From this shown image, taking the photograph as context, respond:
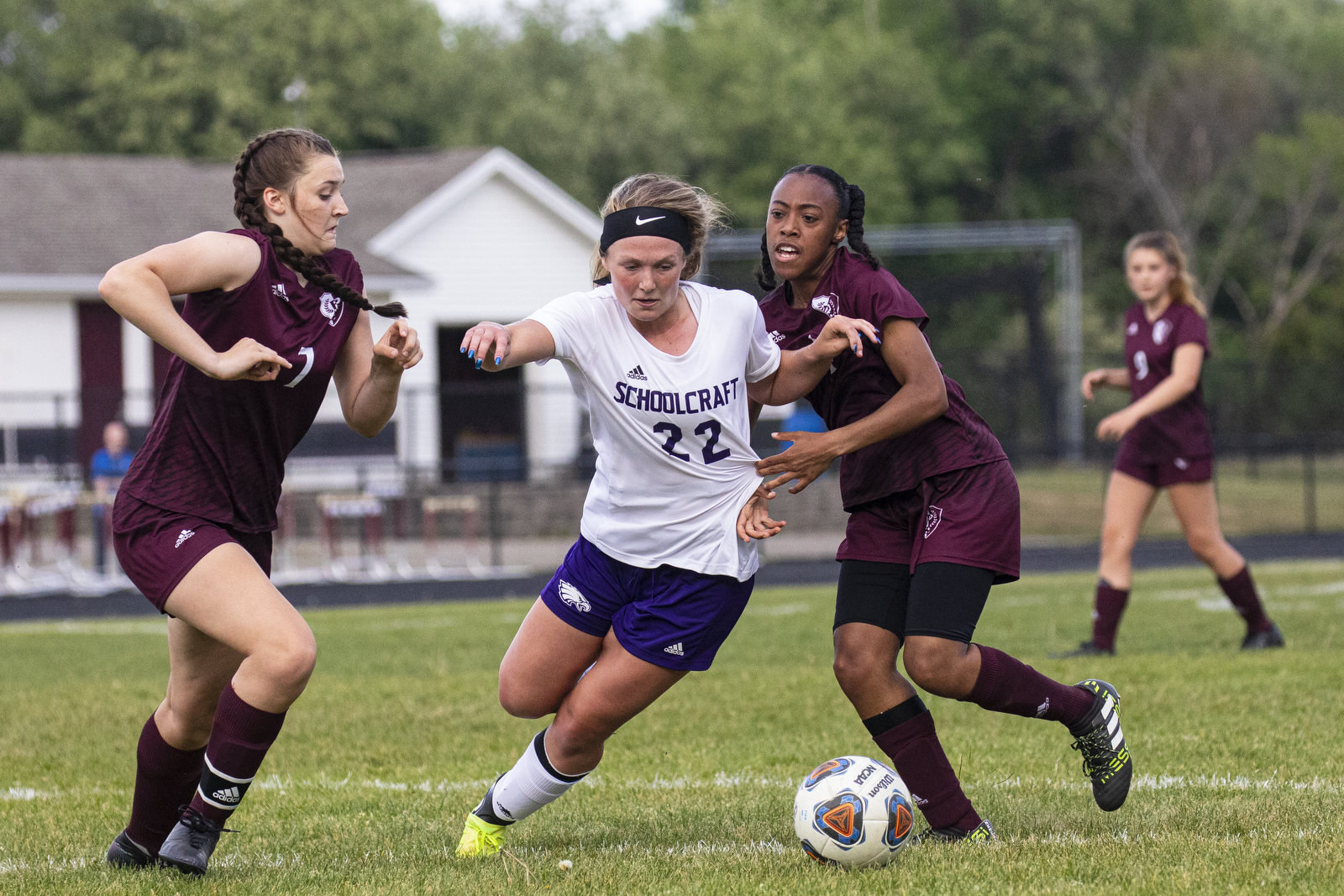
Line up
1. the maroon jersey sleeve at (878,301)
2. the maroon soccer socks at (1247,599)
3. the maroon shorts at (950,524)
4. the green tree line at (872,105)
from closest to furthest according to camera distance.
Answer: the maroon jersey sleeve at (878,301) → the maroon shorts at (950,524) → the maroon soccer socks at (1247,599) → the green tree line at (872,105)

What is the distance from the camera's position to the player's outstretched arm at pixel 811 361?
419cm

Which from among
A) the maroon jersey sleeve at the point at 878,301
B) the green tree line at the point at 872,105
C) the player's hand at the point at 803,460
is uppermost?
the green tree line at the point at 872,105

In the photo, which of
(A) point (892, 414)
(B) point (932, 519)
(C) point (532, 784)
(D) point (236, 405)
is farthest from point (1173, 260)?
(D) point (236, 405)

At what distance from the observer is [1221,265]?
4784cm

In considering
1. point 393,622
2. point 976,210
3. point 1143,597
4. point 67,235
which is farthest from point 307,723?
point 976,210

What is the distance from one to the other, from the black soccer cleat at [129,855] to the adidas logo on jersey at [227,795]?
1.43 feet

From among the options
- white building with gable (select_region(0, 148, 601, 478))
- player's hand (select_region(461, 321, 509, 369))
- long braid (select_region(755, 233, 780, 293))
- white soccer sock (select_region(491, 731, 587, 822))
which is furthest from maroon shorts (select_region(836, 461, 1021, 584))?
white building with gable (select_region(0, 148, 601, 478))

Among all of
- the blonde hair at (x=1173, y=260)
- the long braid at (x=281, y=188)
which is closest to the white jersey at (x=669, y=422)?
the long braid at (x=281, y=188)

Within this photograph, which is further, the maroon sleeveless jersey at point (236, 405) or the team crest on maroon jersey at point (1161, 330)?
the team crest on maroon jersey at point (1161, 330)

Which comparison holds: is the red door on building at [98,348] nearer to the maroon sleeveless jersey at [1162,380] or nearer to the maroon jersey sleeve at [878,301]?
the maroon sleeveless jersey at [1162,380]

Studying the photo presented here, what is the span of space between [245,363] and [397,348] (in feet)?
1.44

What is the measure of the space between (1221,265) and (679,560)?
47.5 m

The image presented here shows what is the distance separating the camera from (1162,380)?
8.41m

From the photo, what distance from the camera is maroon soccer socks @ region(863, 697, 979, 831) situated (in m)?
4.50
